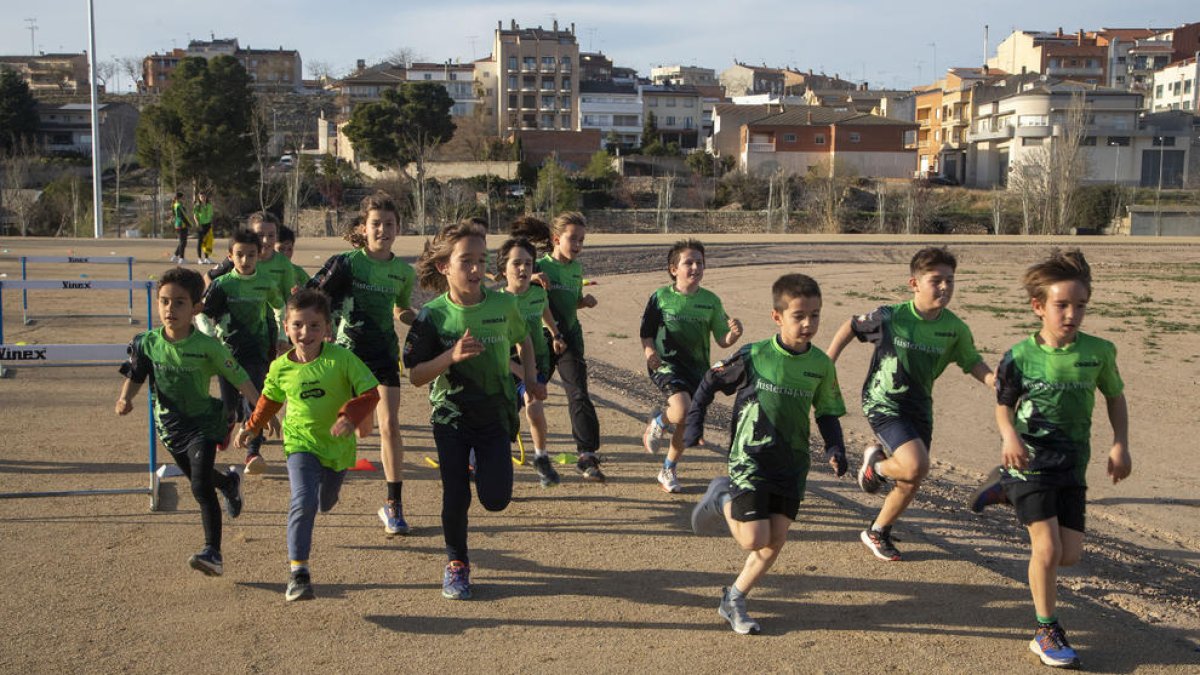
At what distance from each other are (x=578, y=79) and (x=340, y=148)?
79.3ft

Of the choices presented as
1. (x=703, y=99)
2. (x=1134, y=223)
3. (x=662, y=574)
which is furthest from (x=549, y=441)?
(x=703, y=99)

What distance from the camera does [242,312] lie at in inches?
321

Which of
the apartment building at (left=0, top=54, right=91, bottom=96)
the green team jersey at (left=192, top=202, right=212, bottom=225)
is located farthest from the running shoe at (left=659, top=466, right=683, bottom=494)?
the apartment building at (left=0, top=54, right=91, bottom=96)

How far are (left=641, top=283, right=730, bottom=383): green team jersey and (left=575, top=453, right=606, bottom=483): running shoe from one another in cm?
96

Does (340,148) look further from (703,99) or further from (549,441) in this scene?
(549,441)

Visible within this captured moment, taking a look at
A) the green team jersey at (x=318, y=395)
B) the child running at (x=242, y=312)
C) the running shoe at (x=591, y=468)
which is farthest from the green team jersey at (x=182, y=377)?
the running shoe at (x=591, y=468)

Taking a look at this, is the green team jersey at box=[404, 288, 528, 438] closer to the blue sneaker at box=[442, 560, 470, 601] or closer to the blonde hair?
the blonde hair

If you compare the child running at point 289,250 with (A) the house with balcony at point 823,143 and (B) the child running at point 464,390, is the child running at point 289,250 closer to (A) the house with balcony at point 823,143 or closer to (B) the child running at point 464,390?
(B) the child running at point 464,390

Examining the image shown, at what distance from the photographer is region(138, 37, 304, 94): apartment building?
115 m

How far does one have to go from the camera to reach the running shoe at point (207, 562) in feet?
18.5

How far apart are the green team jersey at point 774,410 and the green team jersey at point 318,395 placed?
1.96m

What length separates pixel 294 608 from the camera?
17.9 ft

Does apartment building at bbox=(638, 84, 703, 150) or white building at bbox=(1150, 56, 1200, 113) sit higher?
white building at bbox=(1150, 56, 1200, 113)

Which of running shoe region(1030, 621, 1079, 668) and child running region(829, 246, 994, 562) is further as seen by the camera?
child running region(829, 246, 994, 562)
